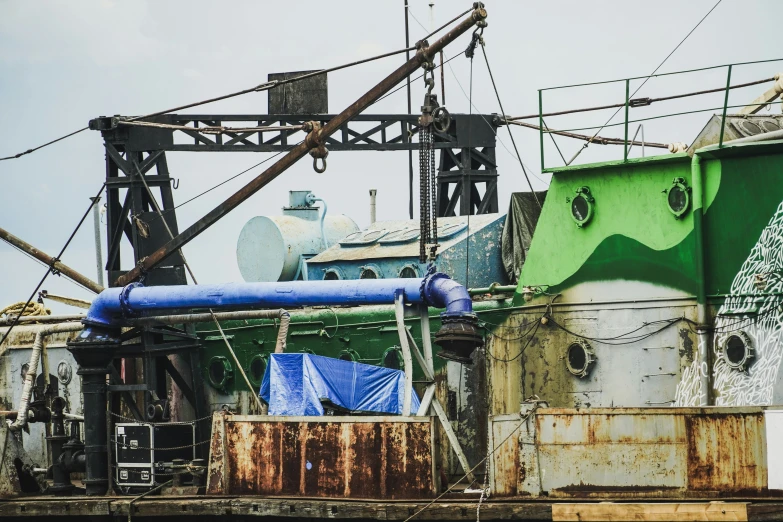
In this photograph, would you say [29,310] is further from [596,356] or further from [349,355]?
[596,356]

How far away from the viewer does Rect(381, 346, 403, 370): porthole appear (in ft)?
83.5

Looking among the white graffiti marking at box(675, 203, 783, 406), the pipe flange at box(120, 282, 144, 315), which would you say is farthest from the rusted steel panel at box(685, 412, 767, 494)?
the pipe flange at box(120, 282, 144, 315)

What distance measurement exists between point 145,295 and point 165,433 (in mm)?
2554

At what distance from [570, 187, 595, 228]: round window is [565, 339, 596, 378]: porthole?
210 centimetres

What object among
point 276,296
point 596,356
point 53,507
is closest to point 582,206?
point 596,356

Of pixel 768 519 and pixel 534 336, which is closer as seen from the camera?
pixel 768 519

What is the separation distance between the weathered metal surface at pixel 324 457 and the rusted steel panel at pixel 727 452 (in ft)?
13.4

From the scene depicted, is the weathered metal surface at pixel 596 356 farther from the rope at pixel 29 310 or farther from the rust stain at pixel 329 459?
the rope at pixel 29 310

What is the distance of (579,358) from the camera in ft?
75.4

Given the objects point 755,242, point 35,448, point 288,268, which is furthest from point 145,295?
point 755,242

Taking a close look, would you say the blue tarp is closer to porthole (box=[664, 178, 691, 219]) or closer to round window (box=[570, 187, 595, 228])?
round window (box=[570, 187, 595, 228])

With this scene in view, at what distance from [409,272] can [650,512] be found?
8884 mm

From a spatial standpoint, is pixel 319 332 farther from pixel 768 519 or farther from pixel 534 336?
pixel 768 519

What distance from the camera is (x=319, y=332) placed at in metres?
26.5
